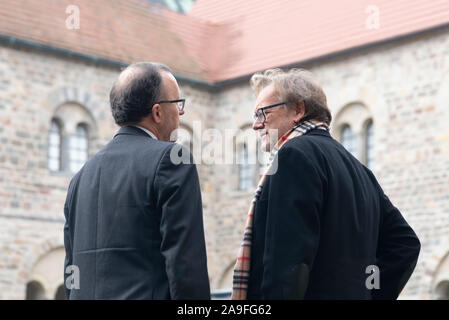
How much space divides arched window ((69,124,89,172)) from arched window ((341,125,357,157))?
18.3ft

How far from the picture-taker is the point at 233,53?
24438 millimetres

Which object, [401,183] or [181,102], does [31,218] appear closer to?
[401,183]

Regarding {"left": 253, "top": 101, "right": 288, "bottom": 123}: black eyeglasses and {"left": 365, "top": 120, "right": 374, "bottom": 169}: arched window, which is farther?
{"left": 365, "top": 120, "right": 374, "bottom": 169}: arched window

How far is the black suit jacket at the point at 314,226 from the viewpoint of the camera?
3.98 meters

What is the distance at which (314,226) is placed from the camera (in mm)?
4047

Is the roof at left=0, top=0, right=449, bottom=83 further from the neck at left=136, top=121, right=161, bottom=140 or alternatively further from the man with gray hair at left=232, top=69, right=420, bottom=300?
the neck at left=136, top=121, right=161, bottom=140

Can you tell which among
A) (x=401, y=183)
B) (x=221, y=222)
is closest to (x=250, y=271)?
(x=401, y=183)

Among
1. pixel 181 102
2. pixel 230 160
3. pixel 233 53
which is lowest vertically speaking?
pixel 181 102

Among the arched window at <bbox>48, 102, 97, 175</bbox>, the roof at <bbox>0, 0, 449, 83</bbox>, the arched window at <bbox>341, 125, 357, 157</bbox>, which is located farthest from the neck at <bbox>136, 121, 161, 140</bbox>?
the arched window at <bbox>48, 102, 97, 175</bbox>

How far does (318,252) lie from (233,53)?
67.4 ft

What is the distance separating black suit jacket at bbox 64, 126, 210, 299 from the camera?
399cm
